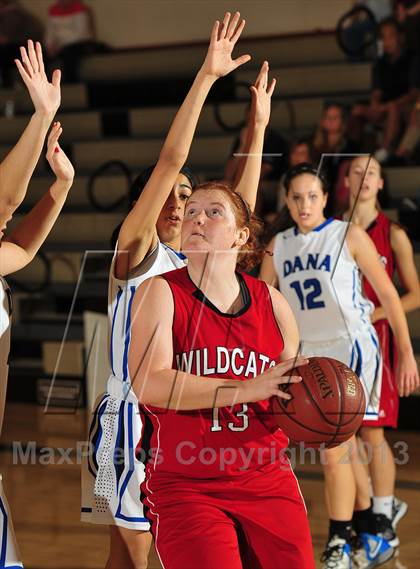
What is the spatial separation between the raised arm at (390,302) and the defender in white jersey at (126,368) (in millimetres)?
1097

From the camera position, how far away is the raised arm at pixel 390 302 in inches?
163

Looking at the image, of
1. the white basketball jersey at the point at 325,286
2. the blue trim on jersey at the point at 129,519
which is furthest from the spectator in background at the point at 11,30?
the blue trim on jersey at the point at 129,519

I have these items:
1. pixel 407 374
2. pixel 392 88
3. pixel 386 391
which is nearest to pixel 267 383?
pixel 407 374

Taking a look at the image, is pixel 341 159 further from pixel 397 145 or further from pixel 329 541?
pixel 329 541

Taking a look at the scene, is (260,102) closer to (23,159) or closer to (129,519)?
(23,159)

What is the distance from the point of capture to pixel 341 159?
7070 millimetres

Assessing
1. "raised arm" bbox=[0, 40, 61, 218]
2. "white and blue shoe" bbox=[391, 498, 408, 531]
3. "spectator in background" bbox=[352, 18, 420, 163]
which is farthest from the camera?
"spectator in background" bbox=[352, 18, 420, 163]

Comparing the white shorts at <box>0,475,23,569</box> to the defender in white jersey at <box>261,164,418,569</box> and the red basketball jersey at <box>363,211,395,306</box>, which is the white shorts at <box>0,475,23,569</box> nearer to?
the defender in white jersey at <box>261,164,418,569</box>

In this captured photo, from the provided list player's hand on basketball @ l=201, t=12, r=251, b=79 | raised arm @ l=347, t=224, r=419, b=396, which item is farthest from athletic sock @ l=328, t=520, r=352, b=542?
player's hand on basketball @ l=201, t=12, r=251, b=79

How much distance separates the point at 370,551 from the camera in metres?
4.44

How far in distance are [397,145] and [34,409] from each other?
3.50 meters

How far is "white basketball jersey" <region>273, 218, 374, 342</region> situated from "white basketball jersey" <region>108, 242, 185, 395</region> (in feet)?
4.29

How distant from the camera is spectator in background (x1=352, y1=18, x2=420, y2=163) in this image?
8.38 meters

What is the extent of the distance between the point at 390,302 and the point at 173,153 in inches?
63.3
